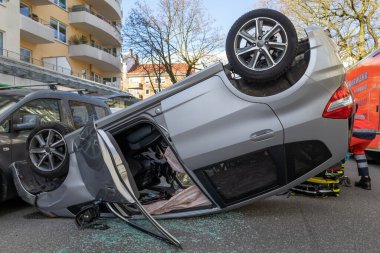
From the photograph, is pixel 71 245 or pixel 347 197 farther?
pixel 347 197

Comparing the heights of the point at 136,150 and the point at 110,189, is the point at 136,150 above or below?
above

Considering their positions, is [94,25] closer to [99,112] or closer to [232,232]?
[99,112]

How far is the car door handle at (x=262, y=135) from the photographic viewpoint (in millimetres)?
3699

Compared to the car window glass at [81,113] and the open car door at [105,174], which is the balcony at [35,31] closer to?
the car window glass at [81,113]

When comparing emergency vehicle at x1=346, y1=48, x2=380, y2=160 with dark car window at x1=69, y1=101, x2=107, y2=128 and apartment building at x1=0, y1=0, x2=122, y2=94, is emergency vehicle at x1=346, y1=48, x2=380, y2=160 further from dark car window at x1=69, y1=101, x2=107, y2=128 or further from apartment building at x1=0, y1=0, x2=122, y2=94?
apartment building at x1=0, y1=0, x2=122, y2=94

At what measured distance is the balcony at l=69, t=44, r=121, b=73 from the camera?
34000 millimetres

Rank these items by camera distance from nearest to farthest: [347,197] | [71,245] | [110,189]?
1. [71,245]
2. [110,189]
3. [347,197]

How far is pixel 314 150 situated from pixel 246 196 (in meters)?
0.81

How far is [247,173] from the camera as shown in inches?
152

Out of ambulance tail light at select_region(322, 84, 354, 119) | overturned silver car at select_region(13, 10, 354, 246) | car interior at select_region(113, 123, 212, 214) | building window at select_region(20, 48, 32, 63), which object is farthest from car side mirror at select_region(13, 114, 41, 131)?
building window at select_region(20, 48, 32, 63)

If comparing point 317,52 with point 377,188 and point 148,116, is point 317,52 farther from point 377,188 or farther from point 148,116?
point 377,188

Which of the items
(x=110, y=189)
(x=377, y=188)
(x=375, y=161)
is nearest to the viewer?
(x=110, y=189)

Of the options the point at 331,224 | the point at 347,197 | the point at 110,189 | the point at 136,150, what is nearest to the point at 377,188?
the point at 347,197

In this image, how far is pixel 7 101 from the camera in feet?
16.8
